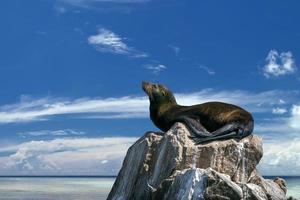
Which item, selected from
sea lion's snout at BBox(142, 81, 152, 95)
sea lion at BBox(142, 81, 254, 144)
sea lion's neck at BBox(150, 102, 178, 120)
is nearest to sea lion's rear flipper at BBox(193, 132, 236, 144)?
sea lion at BBox(142, 81, 254, 144)

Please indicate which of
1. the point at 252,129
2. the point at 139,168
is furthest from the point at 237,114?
the point at 139,168

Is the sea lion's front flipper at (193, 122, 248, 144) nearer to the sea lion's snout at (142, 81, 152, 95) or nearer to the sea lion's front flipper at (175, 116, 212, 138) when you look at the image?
the sea lion's front flipper at (175, 116, 212, 138)

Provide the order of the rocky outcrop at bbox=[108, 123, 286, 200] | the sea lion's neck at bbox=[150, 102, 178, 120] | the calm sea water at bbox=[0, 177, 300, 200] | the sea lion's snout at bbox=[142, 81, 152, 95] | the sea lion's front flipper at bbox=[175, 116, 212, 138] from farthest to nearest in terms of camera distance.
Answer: the calm sea water at bbox=[0, 177, 300, 200], the sea lion's snout at bbox=[142, 81, 152, 95], the sea lion's neck at bbox=[150, 102, 178, 120], the sea lion's front flipper at bbox=[175, 116, 212, 138], the rocky outcrop at bbox=[108, 123, 286, 200]

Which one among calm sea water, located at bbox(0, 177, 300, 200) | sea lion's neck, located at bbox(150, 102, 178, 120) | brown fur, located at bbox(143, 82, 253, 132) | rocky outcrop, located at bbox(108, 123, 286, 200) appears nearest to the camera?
rocky outcrop, located at bbox(108, 123, 286, 200)

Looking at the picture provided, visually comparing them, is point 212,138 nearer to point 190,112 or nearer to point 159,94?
point 190,112

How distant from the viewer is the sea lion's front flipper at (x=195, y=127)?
1888 cm

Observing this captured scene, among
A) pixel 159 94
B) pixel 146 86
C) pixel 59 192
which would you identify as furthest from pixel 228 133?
pixel 59 192

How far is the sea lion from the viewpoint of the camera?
18938 mm

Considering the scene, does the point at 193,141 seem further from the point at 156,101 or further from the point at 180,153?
the point at 156,101

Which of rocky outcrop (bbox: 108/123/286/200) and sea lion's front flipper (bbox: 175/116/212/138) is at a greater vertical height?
sea lion's front flipper (bbox: 175/116/212/138)

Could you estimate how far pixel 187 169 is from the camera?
695 inches

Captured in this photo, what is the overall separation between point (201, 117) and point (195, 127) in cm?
70

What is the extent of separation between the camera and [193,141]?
18.7 meters

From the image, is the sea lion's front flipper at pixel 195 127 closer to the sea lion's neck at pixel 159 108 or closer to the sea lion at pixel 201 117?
the sea lion at pixel 201 117
